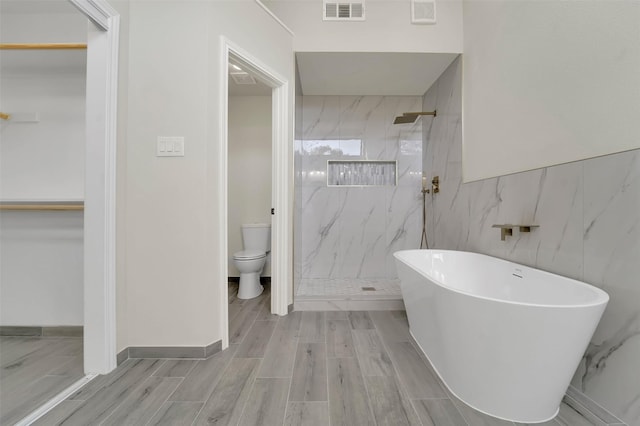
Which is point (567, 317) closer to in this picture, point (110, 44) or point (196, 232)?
point (196, 232)

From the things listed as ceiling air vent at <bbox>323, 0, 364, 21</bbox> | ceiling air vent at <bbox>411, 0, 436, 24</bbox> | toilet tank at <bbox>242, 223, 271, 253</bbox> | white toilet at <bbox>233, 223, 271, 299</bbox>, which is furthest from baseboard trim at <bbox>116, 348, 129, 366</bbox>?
ceiling air vent at <bbox>411, 0, 436, 24</bbox>

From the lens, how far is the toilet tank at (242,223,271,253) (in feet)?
9.18

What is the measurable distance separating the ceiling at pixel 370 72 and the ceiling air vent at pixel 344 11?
30 cm

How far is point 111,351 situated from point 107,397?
10.6 inches

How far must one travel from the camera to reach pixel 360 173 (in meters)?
3.20

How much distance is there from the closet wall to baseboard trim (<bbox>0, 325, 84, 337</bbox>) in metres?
0.03

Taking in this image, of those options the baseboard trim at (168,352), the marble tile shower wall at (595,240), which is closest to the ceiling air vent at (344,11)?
the marble tile shower wall at (595,240)

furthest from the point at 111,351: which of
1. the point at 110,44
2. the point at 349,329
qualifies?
the point at 110,44

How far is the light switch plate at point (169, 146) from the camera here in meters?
1.50

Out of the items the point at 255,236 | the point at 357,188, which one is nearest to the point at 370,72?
the point at 357,188

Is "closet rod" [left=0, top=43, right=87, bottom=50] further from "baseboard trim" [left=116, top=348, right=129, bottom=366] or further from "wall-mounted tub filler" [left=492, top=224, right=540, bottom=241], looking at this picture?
"wall-mounted tub filler" [left=492, top=224, right=540, bottom=241]

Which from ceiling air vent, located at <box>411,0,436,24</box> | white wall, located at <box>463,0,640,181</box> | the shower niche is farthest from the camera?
the shower niche

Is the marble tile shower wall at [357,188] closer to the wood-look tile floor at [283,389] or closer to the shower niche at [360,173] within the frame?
the shower niche at [360,173]

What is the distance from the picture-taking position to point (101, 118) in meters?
1.36
